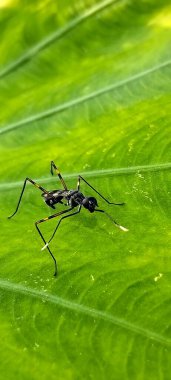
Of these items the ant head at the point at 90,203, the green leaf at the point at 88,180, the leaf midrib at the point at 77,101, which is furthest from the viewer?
the leaf midrib at the point at 77,101

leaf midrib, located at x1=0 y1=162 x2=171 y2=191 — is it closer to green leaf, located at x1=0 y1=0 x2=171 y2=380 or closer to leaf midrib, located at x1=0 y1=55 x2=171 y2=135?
green leaf, located at x1=0 y1=0 x2=171 y2=380

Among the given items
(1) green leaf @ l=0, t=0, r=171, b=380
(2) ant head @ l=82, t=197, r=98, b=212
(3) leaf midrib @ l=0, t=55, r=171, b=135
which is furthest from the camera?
(3) leaf midrib @ l=0, t=55, r=171, b=135

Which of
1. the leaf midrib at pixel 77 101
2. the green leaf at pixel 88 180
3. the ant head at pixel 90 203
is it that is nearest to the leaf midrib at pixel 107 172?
the green leaf at pixel 88 180

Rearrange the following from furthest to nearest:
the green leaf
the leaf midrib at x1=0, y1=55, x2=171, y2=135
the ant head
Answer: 1. the leaf midrib at x1=0, y1=55, x2=171, y2=135
2. the ant head
3. the green leaf

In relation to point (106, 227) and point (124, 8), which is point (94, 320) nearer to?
point (106, 227)

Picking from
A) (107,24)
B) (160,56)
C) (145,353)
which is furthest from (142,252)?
(107,24)

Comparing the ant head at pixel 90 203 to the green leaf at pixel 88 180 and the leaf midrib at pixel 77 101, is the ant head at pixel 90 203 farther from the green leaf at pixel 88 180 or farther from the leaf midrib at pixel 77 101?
the leaf midrib at pixel 77 101

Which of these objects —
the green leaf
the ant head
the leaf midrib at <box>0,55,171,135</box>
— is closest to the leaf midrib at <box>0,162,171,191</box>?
the green leaf

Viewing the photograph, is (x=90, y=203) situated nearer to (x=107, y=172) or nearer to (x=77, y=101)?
(x=107, y=172)
